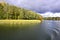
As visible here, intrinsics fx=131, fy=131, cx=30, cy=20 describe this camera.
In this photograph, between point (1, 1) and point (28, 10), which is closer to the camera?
point (28, 10)

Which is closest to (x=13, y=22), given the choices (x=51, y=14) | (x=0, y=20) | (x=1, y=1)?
(x=0, y=20)

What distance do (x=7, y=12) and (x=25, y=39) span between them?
10060 millimetres

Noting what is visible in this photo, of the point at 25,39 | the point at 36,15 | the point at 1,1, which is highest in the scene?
the point at 1,1

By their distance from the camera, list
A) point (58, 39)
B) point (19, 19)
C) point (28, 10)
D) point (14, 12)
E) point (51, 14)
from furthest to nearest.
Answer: point (14, 12), point (19, 19), point (28, 10), point (51, 14), point (58, 39)

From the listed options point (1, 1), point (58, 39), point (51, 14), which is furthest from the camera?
point (1, 1)

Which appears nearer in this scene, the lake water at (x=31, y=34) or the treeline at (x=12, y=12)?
the lake water at (x=31, y=34)

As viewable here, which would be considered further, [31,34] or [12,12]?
[12,12]

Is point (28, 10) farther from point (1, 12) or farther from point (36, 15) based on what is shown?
point (1, 12)

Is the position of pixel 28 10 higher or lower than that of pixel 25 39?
higher

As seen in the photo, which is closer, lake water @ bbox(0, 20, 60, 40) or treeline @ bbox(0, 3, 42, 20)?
lake water @ bbox(0, 20, 60, 40)

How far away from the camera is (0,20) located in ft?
49.2

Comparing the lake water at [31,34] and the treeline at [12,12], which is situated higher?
the treeline at [12,12]

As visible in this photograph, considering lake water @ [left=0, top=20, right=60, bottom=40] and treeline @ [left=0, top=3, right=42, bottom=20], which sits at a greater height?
treeline @ [left=0, top=3, right=42, bottom=20]

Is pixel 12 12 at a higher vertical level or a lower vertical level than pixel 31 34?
higher
